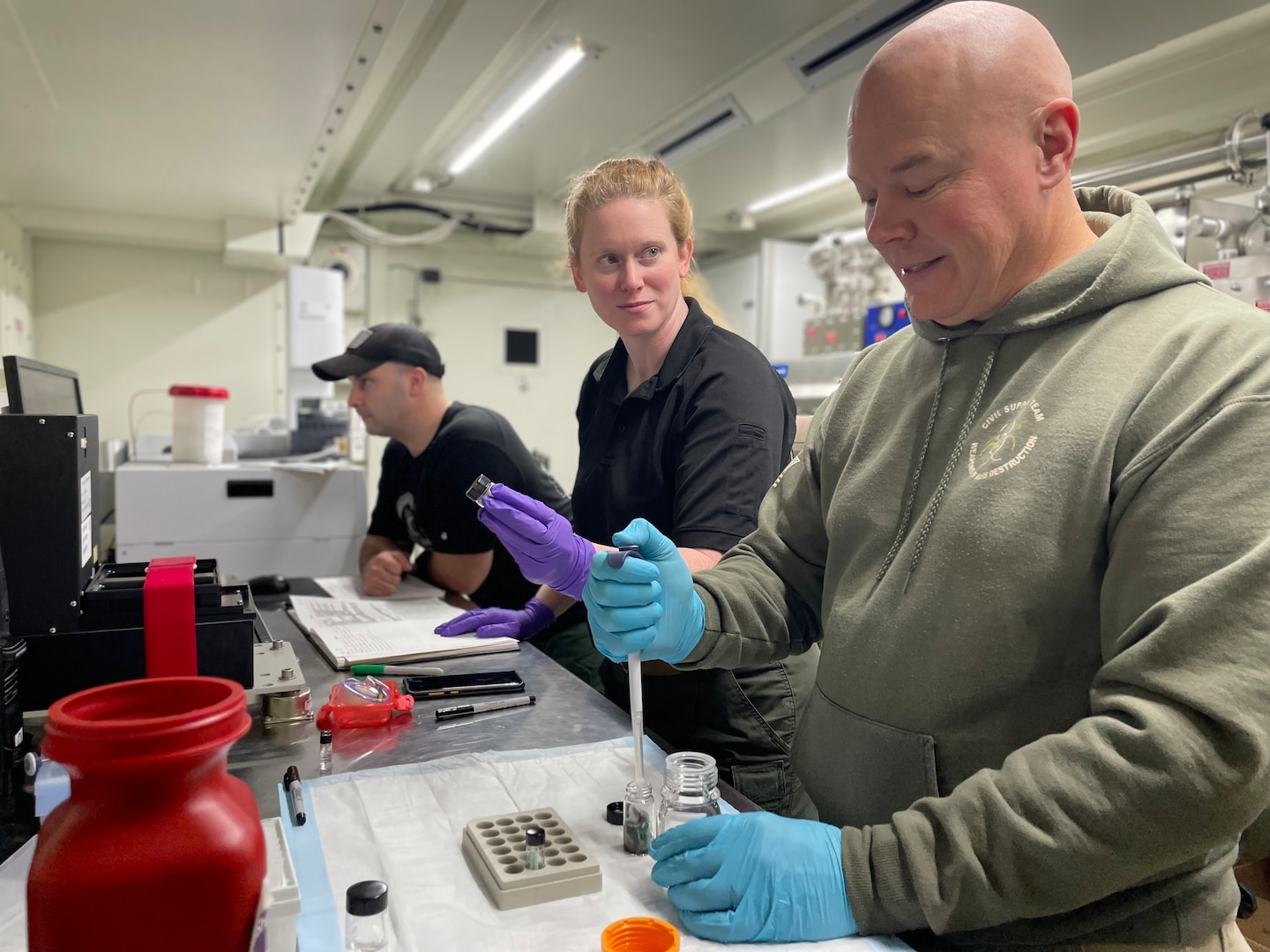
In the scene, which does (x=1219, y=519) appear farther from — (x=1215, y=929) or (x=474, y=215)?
(x=474, y=215)

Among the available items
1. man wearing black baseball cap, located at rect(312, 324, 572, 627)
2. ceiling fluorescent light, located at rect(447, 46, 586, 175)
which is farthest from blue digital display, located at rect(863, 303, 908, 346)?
man wearing black baseball cap, located at rect(312, 324, 572, 627)

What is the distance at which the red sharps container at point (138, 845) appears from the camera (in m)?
0.44

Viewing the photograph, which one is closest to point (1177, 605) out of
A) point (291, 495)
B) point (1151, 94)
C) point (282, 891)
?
point (282, 891)

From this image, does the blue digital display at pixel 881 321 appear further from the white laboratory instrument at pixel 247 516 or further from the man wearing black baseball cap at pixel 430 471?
the white laboratory instrument at pixel 247 516

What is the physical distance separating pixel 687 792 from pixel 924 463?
410mm

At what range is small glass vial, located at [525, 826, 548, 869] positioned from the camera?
2.32ft

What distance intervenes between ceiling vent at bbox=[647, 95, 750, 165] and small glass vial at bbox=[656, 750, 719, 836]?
9.42 feet

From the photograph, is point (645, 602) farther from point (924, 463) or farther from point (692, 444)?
point (692, 444)

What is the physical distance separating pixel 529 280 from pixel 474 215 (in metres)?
0.59

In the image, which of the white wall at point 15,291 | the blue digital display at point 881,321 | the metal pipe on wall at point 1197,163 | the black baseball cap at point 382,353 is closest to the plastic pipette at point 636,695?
the black baseball cap at point 382,353

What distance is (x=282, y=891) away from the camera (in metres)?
0.51

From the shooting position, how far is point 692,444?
129 cm

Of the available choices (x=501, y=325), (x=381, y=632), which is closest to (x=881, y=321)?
(x=501, y=325)

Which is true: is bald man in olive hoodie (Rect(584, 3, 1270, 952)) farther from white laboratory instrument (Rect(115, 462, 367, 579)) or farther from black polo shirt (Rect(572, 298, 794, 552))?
white laboratory instrument (Rect(115, 462, 367, 579))
